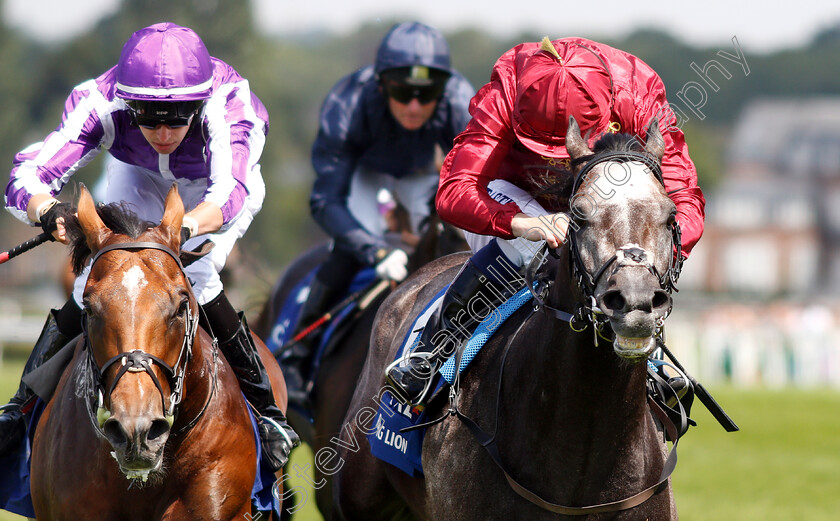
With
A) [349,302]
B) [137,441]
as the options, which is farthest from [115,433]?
[349,302]

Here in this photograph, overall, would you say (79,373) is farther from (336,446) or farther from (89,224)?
(336,446)

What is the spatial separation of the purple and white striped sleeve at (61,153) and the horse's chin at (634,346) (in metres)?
2.57

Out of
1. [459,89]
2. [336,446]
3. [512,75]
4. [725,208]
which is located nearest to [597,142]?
[512,75]

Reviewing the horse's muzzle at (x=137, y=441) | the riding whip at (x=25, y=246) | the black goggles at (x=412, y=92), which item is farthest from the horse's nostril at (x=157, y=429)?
the black goggles at (x=412, y=92)

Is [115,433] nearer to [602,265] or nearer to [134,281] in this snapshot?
[134,281]

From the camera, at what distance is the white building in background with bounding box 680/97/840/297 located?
82.6m

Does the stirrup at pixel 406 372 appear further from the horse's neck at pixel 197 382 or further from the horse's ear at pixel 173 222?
the horse's ear at pixel 173 222

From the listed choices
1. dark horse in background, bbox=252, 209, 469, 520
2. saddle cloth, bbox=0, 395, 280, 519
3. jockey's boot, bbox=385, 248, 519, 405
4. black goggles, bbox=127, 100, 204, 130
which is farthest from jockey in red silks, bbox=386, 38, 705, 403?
dark horse in background, bbox=252, 209, 469, 520

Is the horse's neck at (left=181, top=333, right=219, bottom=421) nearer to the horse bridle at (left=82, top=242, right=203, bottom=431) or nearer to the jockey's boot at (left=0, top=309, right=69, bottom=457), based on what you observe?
the horse bridle at (left=82, top=242, right=203, bottom=431)

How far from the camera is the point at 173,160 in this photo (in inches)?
207

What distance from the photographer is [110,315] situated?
3865 millimetres

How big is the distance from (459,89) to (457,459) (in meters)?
3.90

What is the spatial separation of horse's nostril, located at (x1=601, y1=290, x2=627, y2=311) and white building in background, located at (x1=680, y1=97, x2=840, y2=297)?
3019 inches

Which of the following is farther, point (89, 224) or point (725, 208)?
point (725, 208)
